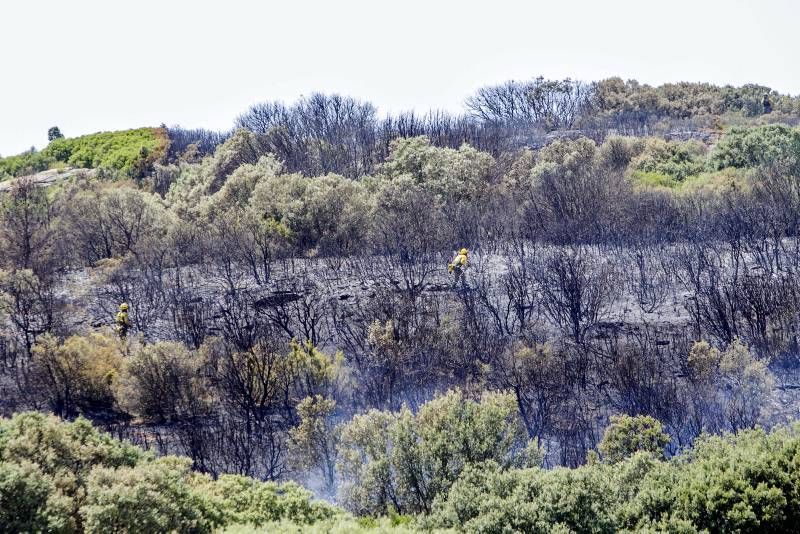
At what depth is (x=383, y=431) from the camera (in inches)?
960

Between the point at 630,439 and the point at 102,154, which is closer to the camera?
the point at 630,439

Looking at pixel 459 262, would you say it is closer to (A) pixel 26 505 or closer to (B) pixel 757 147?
(B) pixel 757 147

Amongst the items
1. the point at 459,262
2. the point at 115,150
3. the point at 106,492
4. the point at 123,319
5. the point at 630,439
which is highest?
the point at 115,150

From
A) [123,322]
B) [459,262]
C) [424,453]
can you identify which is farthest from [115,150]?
[424,453]

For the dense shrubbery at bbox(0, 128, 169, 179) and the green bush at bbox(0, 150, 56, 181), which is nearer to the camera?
the dense shrubbery at bbox(0, 128, 169, 179)

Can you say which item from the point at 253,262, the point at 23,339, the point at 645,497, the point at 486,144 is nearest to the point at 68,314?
the point at 23,339

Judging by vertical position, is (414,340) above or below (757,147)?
below

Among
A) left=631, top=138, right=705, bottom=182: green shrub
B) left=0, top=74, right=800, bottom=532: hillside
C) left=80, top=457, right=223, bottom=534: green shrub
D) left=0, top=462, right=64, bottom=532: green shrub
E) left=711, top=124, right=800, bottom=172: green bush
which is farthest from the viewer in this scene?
left=631, top=138, right=705, bottom=182: green shrub

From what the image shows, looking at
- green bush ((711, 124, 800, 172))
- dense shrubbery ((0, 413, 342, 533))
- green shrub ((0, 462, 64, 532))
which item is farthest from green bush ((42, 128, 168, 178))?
green shrub ((0, 462, 64, 532))

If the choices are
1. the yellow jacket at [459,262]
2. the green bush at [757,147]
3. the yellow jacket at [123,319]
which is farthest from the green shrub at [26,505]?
the green bush at [757,147]

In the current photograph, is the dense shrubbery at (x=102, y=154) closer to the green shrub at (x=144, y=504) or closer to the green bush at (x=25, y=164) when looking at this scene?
the green bush at (x=25, y=164)

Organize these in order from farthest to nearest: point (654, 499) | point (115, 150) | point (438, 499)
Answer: point (115, 150) < point (438, 499) < point (654, 499)

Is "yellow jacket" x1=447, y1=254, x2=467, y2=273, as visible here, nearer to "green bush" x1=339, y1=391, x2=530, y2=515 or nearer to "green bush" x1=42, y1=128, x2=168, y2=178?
"green bush" x1=339, y1=391, x2=530, y2=515

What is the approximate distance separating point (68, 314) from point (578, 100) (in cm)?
6157
